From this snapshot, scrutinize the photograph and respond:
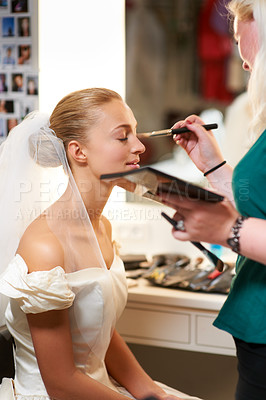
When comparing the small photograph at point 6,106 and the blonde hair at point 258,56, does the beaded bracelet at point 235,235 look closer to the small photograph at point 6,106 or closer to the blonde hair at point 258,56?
the blonde hair at point 258,56

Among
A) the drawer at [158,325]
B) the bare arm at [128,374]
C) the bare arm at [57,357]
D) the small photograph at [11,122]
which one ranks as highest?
the small photograph at [11,122]

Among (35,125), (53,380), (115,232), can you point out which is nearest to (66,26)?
(35,125)

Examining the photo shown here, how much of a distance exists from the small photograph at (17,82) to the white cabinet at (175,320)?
83cm

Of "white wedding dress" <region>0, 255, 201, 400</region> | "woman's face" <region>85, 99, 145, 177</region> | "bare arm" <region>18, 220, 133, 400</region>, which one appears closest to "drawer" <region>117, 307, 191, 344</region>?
"white wedding dress" <region>0, 255, 201, 400</region>

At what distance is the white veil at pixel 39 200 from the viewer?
1347 mm

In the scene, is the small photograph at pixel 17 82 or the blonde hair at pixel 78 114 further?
the small photograph at pixel 17 82

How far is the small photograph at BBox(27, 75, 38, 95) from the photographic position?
1849 millimetres

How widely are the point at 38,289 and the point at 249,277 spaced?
19.0 inches

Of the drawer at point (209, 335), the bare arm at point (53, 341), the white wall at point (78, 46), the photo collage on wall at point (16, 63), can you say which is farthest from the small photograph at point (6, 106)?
the drawer at point (209, 335)

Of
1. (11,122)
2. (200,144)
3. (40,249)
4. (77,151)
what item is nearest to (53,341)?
(40,249)

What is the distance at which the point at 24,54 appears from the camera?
72.7 inches

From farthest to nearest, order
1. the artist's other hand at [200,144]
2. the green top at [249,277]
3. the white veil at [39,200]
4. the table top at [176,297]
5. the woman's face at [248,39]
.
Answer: the table top at [176,297], the artist's other hand at [200,144], the white veil at [39,200], the woman's face at [248,39], the green top at [249,277]

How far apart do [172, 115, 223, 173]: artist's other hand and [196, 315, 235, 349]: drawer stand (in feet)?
2.02

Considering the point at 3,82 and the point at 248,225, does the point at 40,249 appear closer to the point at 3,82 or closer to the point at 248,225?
the point at 248,225
